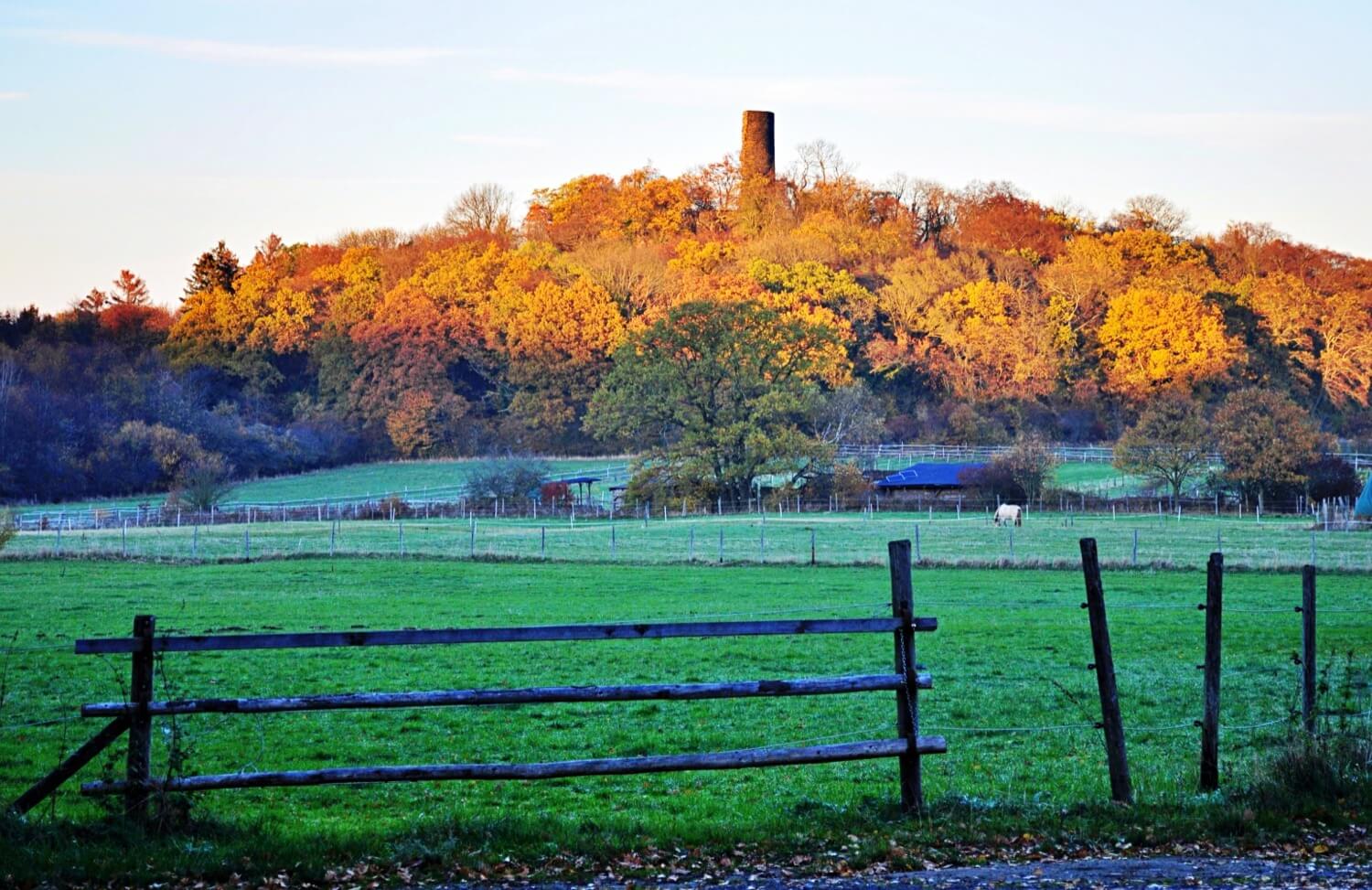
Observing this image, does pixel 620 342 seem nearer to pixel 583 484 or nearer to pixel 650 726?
pixel 583 484

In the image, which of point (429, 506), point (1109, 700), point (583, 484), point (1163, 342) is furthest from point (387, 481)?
point (1109, 700)

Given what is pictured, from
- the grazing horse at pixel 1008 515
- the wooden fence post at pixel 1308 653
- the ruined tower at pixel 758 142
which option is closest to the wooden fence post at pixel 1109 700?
the wooden fence post at pixel 1308 653

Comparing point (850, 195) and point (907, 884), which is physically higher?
point (850, 195)

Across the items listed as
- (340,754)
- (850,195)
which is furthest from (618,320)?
(340,754)

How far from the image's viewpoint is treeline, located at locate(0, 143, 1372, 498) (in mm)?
94500

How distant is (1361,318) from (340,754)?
10370cm

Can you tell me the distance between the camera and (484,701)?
9.24m

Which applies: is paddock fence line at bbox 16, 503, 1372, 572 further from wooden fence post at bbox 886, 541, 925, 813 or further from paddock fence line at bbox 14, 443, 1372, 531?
wooden fence post at bbox 886, 541, 925, 813

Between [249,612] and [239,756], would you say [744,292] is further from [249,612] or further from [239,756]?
[239,756]

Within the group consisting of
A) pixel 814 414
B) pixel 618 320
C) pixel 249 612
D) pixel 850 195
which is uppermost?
pixel 850 195

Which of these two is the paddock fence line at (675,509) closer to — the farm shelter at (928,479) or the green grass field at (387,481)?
the farm shelter at (928,479)

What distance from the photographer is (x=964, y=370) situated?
99750 millimetres

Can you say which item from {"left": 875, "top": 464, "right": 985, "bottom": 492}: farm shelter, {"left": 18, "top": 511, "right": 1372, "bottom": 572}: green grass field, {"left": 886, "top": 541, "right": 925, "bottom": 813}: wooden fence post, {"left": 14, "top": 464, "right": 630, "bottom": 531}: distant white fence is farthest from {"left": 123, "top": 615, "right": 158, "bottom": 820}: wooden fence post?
{"left": 875, "top": 464, "right": 985, "bottom": 492}: farm shelter

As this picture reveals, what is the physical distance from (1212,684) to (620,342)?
284ft
